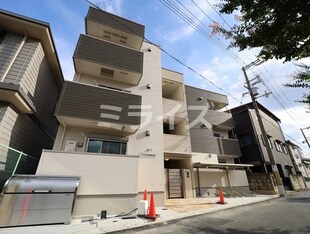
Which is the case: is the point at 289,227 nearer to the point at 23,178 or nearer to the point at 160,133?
the point at 160,133

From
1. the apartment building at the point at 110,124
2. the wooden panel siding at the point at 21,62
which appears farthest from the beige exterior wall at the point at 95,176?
the wooden panel siding at the point at 21,62

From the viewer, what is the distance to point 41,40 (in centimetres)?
817

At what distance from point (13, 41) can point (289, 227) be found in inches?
483

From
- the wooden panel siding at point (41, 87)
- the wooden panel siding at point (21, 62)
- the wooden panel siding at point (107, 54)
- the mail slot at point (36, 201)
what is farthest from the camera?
the wooden panel siding at point (107, 54)

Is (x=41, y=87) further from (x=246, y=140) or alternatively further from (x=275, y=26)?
(x=246, y=140)

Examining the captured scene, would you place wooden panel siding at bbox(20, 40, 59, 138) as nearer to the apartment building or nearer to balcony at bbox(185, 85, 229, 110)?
the apartment building

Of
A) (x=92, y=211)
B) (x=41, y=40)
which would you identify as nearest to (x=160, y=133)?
(x=92, y=211)

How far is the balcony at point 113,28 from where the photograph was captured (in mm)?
10656

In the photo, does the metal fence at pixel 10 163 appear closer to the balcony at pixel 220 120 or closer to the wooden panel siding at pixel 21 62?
the wooden panel siding at pixel 21 62

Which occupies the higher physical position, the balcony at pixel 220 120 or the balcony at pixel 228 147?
the balcony at pixel 220 120

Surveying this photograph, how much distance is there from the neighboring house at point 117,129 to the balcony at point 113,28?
60mm

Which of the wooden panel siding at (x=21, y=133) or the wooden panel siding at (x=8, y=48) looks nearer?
the wooden panel siding at (x=21, y=133)

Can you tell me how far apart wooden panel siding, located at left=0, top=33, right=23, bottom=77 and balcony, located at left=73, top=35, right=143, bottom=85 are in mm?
2376

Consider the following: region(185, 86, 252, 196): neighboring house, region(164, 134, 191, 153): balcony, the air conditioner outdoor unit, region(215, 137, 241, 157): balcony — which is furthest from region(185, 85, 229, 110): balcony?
the air conditioner outdoor unit
